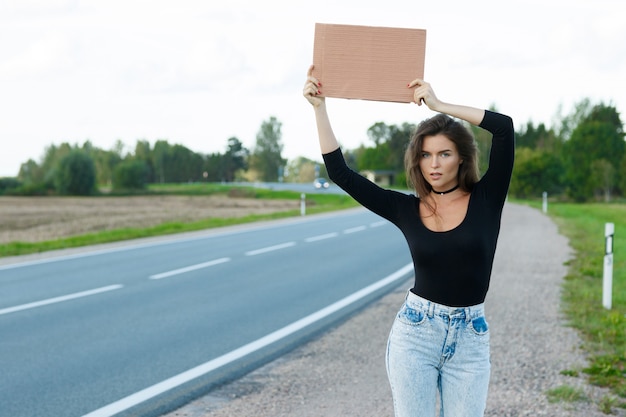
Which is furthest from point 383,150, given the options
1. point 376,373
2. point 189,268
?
point 376,373

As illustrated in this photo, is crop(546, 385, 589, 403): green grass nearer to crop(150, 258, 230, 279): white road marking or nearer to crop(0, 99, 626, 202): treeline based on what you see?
crop(150, 258, 230, 279): white road marking

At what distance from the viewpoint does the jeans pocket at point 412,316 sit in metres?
2.55

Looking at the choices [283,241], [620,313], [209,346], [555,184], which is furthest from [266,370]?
[555,184]

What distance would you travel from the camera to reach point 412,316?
257 cm

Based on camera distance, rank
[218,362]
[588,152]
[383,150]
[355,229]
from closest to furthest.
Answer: [218,362]
[355,229]
[588,152]
[383,150]

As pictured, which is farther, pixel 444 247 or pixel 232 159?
pixel 232 159

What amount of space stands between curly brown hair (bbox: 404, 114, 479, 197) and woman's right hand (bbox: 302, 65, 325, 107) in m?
0.41

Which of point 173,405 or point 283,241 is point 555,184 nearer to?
point 283,241

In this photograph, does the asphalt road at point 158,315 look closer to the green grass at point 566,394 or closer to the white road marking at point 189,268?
the white road marking at point 189,268

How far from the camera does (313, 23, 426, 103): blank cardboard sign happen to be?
272 centimetres

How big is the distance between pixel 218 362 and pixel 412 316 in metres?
3.74

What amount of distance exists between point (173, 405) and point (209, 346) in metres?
1.75

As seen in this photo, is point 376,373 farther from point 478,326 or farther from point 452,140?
point 452,140

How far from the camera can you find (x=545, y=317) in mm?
7824
